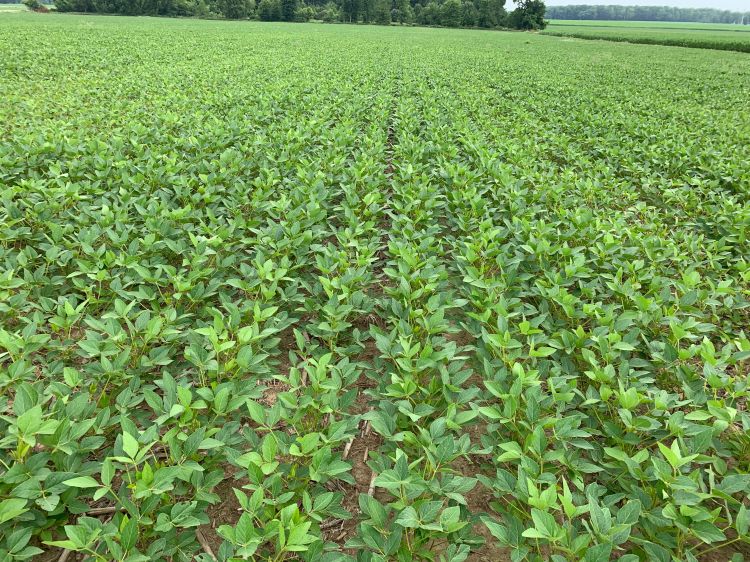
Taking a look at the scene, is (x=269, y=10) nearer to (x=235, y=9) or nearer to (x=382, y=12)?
(x=235, y=9)

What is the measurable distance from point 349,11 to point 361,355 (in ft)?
342

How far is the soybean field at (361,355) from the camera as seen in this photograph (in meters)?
1.71

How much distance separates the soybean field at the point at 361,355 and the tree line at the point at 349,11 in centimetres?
8579

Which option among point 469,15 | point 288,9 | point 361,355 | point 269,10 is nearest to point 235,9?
point 269,10

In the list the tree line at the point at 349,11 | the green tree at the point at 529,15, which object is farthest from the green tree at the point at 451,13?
the green tree at the point at 529,15

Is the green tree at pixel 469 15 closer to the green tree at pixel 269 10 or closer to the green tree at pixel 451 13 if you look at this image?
the green tree at pixel 451 13

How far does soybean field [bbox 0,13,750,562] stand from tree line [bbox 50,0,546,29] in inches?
3378

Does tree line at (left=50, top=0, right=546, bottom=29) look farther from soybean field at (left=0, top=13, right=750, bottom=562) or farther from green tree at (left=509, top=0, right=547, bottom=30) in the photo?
soybean field at (left=0, top=13, right=750, bottom=562)

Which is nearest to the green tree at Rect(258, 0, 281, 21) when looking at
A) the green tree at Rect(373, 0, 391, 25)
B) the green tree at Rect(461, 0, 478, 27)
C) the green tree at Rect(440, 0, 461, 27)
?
the green tree at Rect(373, 0, 391, 25)

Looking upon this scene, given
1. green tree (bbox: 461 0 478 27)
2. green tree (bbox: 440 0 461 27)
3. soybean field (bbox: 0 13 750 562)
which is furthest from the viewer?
green tree (bbox: 461 0 478 27)

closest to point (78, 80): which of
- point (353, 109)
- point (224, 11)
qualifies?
point (353, 109)

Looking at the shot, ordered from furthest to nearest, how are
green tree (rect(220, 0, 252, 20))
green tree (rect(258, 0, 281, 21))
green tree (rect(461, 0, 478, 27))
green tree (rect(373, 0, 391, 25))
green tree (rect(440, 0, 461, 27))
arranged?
green tree (rect(373, 0, 391, 25)) → green tree (rect(461, 0, 478, 27)) → green tree (rect(440, 0, 461, 27)) → green tree (rect(258, 0, 281, 21)) → green tree (rect(220, 0, 252, 20))

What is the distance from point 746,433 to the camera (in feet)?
6.77

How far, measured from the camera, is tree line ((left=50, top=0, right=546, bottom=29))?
71.8 meters
